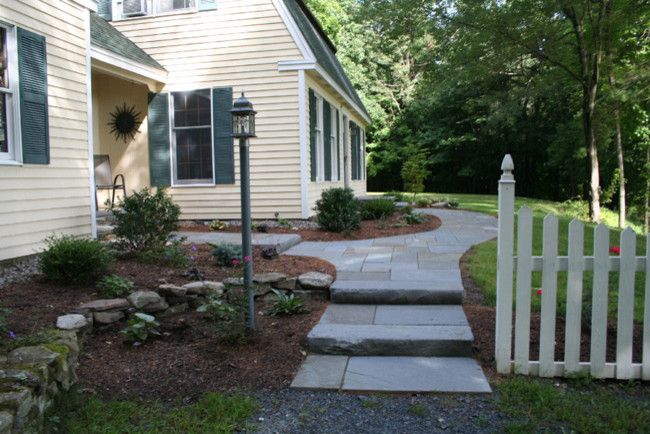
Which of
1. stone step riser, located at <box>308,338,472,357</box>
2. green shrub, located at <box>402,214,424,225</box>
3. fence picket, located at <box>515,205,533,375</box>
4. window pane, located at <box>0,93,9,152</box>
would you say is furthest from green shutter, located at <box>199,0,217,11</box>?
fence picket, located at <box>515,205,533,375</box>

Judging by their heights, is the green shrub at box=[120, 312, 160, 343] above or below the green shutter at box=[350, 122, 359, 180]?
below

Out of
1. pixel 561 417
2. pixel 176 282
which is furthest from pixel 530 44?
pixel 561 417

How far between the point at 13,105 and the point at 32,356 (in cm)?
374

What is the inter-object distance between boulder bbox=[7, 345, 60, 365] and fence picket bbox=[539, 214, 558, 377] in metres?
2.71

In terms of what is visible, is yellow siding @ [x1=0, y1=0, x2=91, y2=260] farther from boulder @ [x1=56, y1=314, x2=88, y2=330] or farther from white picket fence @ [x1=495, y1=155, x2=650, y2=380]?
white picket fence @ [x1=495, y1=155, x2=650, y2=380]

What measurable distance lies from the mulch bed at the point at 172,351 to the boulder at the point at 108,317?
2.0 inches

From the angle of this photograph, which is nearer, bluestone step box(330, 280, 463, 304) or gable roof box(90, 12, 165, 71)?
bluestone step box(330, 280, 463, 304)

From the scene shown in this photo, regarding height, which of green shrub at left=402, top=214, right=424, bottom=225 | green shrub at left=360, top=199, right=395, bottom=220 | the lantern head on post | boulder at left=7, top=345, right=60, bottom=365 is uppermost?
the lantern head on post

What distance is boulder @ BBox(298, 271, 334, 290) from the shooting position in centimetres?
→ 473

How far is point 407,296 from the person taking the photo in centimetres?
446

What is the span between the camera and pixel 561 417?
2.64m

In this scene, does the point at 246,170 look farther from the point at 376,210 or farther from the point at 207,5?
the point at 207,5

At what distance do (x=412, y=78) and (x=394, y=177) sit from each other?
5.55 m

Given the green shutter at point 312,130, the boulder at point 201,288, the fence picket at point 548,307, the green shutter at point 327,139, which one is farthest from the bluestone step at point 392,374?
the green shutter at point 327,139
